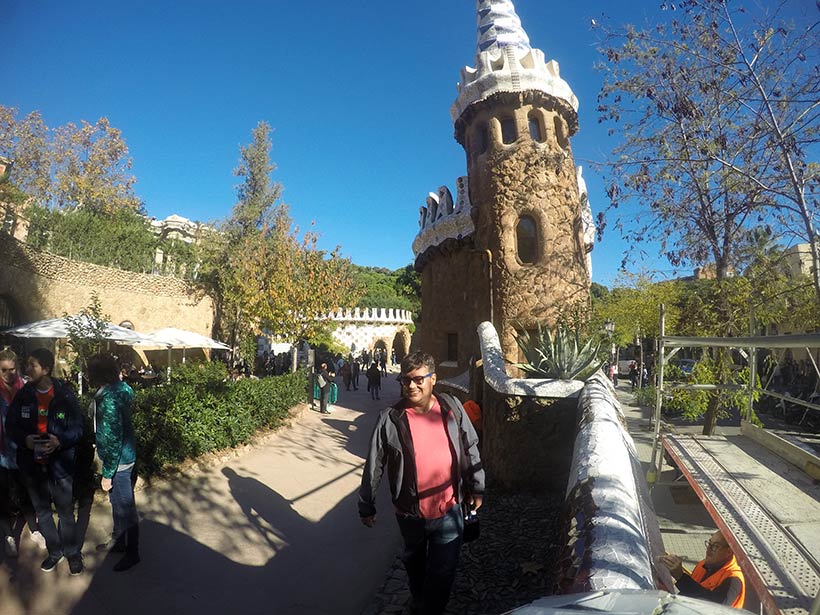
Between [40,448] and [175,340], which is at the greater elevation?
[175,340]

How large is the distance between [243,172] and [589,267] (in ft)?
89.1

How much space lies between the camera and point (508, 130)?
949 cm

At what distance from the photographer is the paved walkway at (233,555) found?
3.50 m

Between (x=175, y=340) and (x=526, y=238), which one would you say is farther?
(x=175, y=340)

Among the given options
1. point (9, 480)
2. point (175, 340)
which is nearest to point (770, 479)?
point (9, 480)

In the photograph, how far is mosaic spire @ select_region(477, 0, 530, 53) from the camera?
10.4m

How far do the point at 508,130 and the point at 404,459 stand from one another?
8.46 metres

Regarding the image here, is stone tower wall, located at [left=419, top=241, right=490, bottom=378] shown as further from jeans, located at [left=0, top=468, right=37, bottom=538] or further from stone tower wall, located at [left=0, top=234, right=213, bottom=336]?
stone tower wall, located at [left=0, top=234, right=213, bottom=336]

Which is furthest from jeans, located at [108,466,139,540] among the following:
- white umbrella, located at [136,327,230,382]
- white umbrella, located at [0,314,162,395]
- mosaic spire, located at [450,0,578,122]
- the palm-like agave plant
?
white umbrella, located at [136,327,230,382]

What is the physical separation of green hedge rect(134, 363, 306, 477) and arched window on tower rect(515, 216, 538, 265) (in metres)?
5.80

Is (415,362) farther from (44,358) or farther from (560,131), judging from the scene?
(560,131)

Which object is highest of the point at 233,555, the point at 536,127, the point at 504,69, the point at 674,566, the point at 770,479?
the point at 504,69

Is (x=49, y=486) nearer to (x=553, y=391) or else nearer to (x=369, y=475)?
(x=369, y=475)

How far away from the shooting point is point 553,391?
5.16 meters
